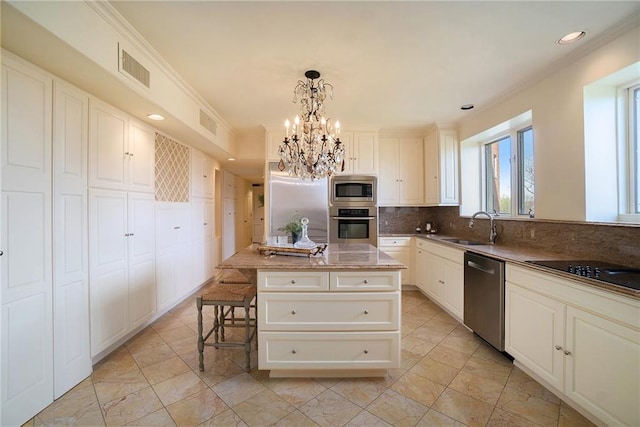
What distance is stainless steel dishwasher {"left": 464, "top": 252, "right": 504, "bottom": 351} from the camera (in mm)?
2273

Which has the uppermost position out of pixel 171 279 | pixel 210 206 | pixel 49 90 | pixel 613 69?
pixel 613 69

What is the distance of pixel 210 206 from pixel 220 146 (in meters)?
1.16

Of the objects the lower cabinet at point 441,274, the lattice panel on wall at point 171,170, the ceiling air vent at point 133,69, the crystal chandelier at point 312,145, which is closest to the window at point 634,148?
the lower cabinet at point 441,274

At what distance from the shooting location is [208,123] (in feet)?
10.9

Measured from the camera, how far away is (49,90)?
5.75ft

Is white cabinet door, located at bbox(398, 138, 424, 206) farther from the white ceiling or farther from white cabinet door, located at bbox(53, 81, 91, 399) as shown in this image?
white cabinet door, located at bbox(53, 81, 91, 399)

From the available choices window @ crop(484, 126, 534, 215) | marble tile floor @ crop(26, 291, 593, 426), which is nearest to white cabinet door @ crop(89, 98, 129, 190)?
marble tile floor @ crop(26, 291, 593, 426)

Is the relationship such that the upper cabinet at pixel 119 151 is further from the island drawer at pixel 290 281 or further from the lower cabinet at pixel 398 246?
the lower cabinet at pixel 398 246

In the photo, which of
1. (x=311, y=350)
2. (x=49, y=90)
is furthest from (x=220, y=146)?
(x=311, y=350)

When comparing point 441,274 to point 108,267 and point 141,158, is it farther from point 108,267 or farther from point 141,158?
point 141,158

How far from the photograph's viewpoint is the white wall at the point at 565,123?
191 centimetres

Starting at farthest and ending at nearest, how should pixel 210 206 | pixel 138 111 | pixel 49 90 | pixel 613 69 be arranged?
pixel 210 206
pixel 138 111
pixel 613 69
pixel 49 90

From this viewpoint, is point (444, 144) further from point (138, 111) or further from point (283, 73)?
point (138, 111)

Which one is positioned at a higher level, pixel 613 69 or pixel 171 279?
pixel 613 69
